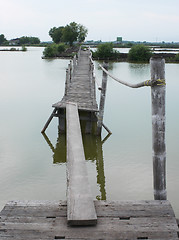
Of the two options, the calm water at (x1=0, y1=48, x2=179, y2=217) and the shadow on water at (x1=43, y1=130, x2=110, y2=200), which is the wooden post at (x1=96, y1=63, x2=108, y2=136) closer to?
the shadow on water at (x1=43, y1=130, x2=110, y2=200)

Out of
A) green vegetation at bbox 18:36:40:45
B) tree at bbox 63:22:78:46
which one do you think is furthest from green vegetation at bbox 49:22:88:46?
green vegetation at bbox 18:36:40:45

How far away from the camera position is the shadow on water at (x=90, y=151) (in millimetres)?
7932

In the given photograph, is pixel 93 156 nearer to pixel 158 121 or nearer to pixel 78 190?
pixel 78 190

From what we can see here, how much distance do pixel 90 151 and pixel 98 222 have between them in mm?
5814

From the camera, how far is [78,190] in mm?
3971

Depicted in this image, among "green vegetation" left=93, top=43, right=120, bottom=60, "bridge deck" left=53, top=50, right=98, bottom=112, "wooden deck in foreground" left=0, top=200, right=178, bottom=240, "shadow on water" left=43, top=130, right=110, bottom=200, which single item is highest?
"green vegetation" left=93, top=43, right=120, bottom=60

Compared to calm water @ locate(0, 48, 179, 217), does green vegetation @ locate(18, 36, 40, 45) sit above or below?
above

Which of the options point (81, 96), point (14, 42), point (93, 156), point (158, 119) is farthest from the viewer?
point (14, 42)

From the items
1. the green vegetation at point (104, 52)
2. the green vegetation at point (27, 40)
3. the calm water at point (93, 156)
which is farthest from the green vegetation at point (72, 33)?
the green vegetation at point (27, 40)

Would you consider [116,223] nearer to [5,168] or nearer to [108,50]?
[5,168]

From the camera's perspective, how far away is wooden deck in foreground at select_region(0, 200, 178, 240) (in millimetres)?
3137

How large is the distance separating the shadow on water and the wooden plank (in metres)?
1.89

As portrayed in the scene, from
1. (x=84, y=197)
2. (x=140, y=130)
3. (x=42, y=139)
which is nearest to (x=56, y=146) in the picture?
(x=42, y=139)

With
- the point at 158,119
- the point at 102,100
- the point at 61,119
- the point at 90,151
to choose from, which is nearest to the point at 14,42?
the point at 61,119
